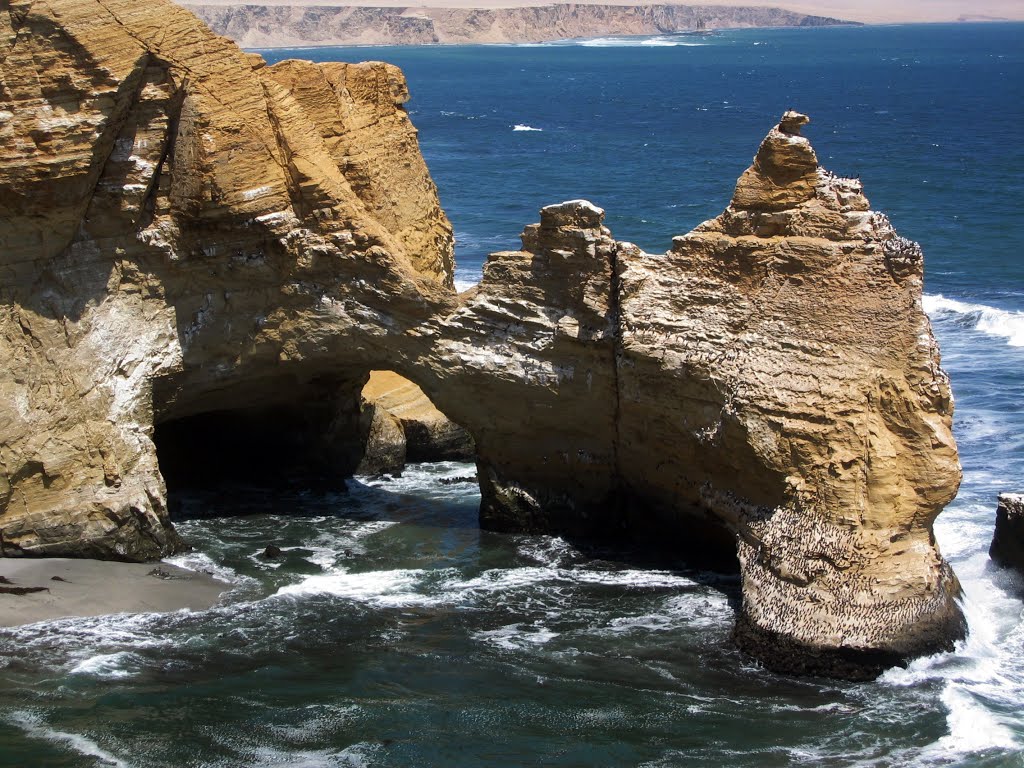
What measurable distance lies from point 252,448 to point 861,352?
1170cm

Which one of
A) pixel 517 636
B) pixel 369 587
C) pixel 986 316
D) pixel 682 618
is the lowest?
pixel 369 587

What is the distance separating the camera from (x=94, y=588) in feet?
60.8

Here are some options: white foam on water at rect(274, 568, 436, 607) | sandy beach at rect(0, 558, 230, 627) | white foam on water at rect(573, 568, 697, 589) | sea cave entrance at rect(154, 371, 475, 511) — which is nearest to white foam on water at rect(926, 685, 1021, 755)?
white foam on water at rect(573, 568, 697, 589)

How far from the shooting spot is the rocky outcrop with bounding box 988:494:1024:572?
19.3 metres

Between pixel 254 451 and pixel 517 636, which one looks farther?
pixel 254 451

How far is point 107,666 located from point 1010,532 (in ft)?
40.2

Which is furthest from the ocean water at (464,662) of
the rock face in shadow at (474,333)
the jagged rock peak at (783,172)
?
the jagged rock peak at (783,172)

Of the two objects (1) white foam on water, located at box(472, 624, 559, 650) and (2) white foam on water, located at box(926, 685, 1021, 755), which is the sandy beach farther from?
(2) white foam on water, located at box(926, 685, 1021, 755)

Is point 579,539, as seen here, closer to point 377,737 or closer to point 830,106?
point 377,737

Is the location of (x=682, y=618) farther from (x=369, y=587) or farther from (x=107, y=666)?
(x=107, y=666)

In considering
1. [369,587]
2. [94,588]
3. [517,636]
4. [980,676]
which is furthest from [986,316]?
[94,588]

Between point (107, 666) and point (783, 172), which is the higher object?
point (783, 172)

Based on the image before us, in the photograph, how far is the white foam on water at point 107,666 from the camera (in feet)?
53.1

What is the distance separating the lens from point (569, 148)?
75.2m
